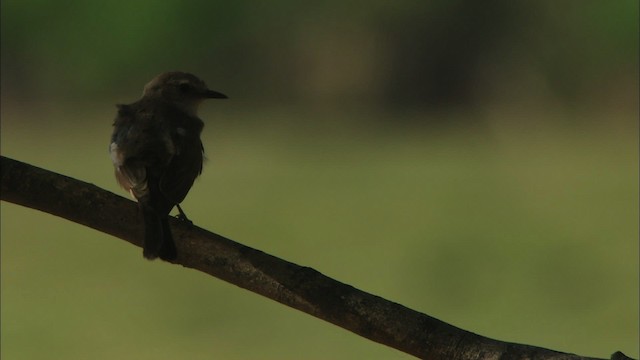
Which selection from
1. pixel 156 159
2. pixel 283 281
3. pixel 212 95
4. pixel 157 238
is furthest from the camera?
pixel 212 95

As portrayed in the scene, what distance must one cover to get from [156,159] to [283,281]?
2.23ft

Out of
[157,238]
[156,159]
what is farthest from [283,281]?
[156,159]

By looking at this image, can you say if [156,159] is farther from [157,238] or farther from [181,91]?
[181,91]

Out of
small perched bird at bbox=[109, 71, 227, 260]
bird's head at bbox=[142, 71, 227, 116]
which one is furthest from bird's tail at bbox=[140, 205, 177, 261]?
bird's head at bbox=[142, 71, 227, 116]

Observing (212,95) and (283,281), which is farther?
(212,95)

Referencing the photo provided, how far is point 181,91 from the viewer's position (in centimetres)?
341

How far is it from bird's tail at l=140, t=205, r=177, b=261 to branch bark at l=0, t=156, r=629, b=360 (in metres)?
0.02

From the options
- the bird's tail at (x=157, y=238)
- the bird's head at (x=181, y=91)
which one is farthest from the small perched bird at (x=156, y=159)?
the bird's head at (x=181, y=91)

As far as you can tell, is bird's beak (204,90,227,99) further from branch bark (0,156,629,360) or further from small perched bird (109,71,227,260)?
branch bark (0,156,629,360)

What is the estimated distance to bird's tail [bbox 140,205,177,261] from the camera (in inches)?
86.8

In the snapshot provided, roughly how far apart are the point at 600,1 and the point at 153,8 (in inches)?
165

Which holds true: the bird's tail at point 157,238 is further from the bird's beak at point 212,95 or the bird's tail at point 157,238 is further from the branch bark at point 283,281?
the bird's beak at point 212,95

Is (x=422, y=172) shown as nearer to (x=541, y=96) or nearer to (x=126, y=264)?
(x=541, y=96)

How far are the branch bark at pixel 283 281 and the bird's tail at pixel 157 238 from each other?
0.02 m
